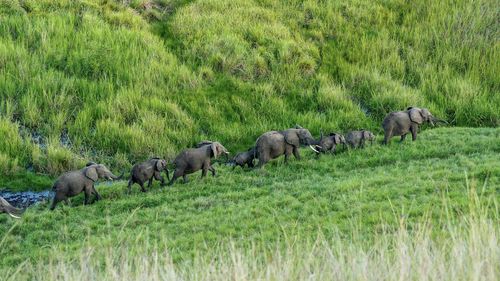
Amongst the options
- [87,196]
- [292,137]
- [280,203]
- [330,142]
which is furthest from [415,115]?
[87,196]

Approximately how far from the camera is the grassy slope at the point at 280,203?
914 cm

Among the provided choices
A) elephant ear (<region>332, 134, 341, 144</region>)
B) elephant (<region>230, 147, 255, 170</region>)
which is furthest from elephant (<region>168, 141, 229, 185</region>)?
elephant ear (<region>332, 134, 341, 144</region>)

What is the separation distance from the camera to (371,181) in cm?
1137

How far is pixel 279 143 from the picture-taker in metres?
13.2

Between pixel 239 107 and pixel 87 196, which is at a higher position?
pixel 87 196

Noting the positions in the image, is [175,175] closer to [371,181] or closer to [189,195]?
[189,195]

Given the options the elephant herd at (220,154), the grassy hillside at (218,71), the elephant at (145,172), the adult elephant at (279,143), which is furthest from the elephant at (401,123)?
the elephant at (145,172)

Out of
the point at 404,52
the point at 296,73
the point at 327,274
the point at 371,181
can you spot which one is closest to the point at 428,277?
the point at 327,274

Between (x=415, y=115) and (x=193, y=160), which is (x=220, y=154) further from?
(x=415, y=115)

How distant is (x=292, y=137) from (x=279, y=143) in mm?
314

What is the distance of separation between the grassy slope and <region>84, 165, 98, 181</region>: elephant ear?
485mm

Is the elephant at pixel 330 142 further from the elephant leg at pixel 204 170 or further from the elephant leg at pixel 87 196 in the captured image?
the elephant leg at pixel 87 196

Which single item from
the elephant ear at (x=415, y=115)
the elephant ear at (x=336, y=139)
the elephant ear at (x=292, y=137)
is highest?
the elephant ear at (x=415, y=115)

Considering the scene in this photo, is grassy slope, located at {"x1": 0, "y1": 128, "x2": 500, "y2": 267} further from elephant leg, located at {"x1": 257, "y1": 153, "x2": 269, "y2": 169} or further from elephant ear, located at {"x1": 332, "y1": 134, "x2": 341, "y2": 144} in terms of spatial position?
elephant ear, located at {"x1": 332, "y1": 134, "x2": 341, "y2": 144}
